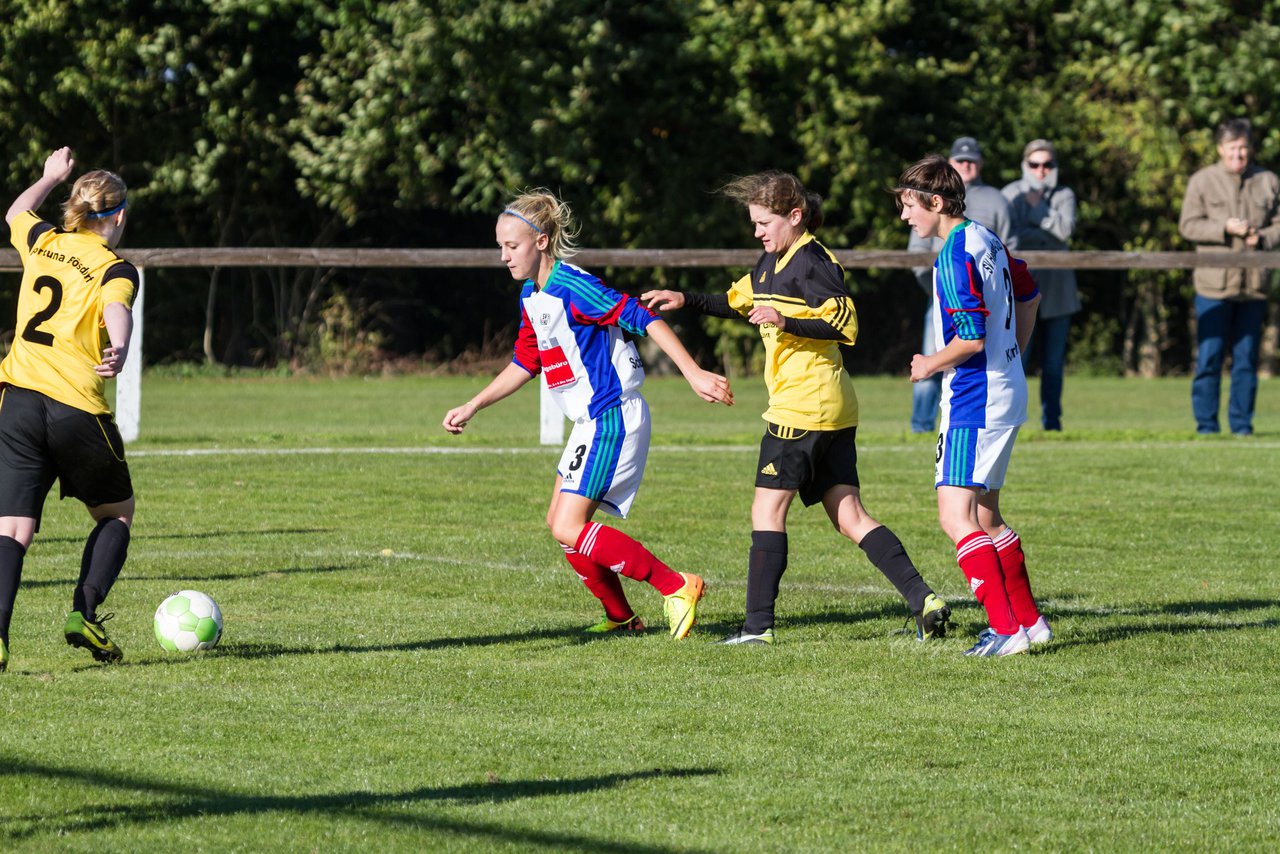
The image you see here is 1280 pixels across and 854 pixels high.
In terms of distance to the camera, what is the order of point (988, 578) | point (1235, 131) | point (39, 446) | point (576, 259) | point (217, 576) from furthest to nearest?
point (576, 259), point (1235, 131), point (217, 576), point (988, 578), point (39, 446)

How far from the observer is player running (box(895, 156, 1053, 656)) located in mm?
6598

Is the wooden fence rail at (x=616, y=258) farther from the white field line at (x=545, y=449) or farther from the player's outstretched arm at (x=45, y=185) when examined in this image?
the player's outstretched arm at (x=45, y=185)

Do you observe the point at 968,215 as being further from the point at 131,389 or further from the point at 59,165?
the point at 59,165

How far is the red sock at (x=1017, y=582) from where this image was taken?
6.89m

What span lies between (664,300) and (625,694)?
162 cm

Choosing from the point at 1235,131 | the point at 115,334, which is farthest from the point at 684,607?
the point at 1235,131

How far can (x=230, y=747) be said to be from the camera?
Result: 510 cm

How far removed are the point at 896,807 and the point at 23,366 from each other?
3.40 m

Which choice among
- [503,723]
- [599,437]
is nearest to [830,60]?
[599,437]

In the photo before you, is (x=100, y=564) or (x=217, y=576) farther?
(x=217, y=576)

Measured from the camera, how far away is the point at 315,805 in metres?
4.51

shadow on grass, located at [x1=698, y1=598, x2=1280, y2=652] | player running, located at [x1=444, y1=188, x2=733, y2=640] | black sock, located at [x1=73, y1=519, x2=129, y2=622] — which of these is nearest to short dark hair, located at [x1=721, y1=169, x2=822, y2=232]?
player running, located at [x1=444, y1=188, x2=733, y2=640]

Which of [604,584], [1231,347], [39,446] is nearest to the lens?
[39,446]

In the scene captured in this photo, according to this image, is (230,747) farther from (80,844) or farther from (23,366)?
(23,366)
